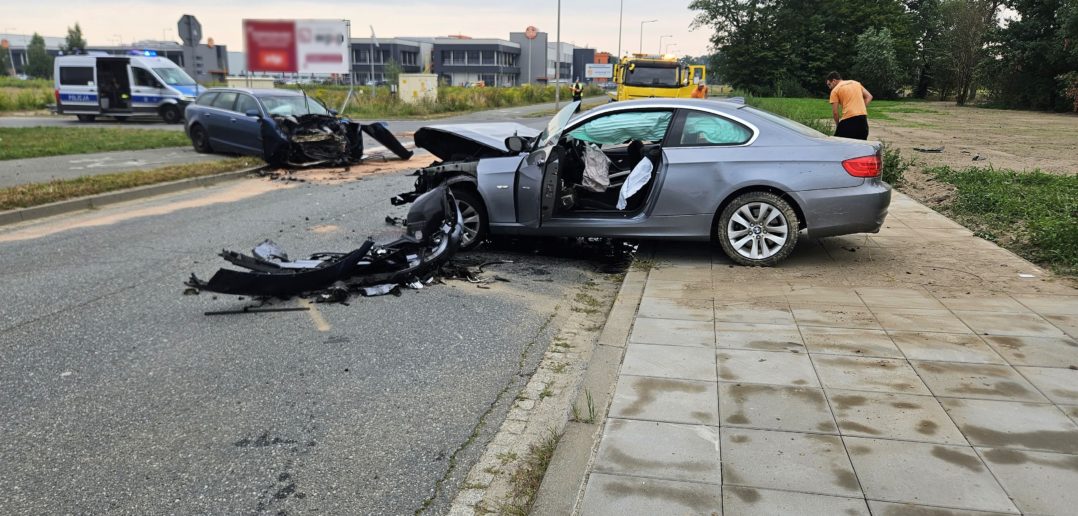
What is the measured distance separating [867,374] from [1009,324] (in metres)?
1.61

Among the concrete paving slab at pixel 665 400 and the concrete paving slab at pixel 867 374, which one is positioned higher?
the concrete paving slab at pixel 867 374

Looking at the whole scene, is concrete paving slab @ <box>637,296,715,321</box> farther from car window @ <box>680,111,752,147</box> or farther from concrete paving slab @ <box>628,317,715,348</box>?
car window @ <box>680,111,752,147</box>

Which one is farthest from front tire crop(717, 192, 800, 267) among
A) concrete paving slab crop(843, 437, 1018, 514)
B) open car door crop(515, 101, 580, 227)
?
concrete paving slab crop(843, 437, 1018, 514)

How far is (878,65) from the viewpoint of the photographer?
55844 millimetres

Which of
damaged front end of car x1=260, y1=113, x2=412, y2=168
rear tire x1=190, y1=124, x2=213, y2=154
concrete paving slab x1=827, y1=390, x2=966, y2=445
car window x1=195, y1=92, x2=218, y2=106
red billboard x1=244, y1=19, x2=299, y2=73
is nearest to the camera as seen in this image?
concrete paving slab x1=827, y1=390, x2=966, y2=445

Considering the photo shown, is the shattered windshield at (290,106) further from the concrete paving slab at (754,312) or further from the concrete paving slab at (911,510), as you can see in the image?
the concrete paving slab at (911,510)

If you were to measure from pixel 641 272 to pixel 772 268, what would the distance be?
47.7 inches

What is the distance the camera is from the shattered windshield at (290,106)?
1555 cm

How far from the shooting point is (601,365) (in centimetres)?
455

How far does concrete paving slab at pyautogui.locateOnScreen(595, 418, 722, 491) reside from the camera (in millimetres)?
3217

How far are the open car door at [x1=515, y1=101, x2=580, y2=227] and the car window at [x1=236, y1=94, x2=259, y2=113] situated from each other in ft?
33.7

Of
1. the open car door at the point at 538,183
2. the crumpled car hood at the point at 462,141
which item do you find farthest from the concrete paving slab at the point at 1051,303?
the crumpled car hood at the point at 462,141

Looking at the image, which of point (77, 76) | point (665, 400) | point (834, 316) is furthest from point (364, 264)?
point (77, 76)

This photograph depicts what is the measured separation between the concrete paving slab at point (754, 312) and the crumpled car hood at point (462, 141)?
3.38 meters
